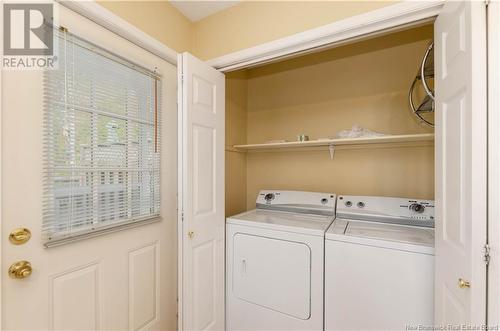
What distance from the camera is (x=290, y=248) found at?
1.63 metres

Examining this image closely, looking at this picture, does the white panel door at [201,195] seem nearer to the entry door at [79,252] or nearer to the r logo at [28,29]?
the entry door at [79,252]

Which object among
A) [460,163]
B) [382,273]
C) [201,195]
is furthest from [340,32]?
[382,273]

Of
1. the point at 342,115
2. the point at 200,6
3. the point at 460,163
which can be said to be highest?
the point at 200,6

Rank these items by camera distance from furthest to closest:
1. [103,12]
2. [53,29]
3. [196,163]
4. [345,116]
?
1. [345,116]
2. [196,163]
3. [103,12]
4. [53,29]

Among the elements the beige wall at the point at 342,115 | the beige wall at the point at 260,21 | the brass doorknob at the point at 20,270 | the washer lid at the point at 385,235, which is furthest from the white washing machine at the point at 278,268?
the beige wall at the point at 260,21

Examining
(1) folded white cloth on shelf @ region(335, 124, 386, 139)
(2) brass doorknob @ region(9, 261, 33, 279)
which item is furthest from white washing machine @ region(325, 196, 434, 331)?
(2) brass doorknob @ region(9, 261, 33, 279)

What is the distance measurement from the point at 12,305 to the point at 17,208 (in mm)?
408

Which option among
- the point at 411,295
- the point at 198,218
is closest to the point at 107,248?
the point at 198,218

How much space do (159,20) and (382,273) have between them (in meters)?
2.23

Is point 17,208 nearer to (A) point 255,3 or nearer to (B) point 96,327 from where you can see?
(B) point 96,327

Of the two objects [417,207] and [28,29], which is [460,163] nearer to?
[417,207]

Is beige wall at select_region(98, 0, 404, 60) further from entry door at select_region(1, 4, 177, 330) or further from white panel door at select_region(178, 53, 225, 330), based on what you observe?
white panel door at select_region(178, 53, 225, 330)

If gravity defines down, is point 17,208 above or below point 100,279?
above

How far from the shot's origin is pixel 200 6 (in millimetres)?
1784
